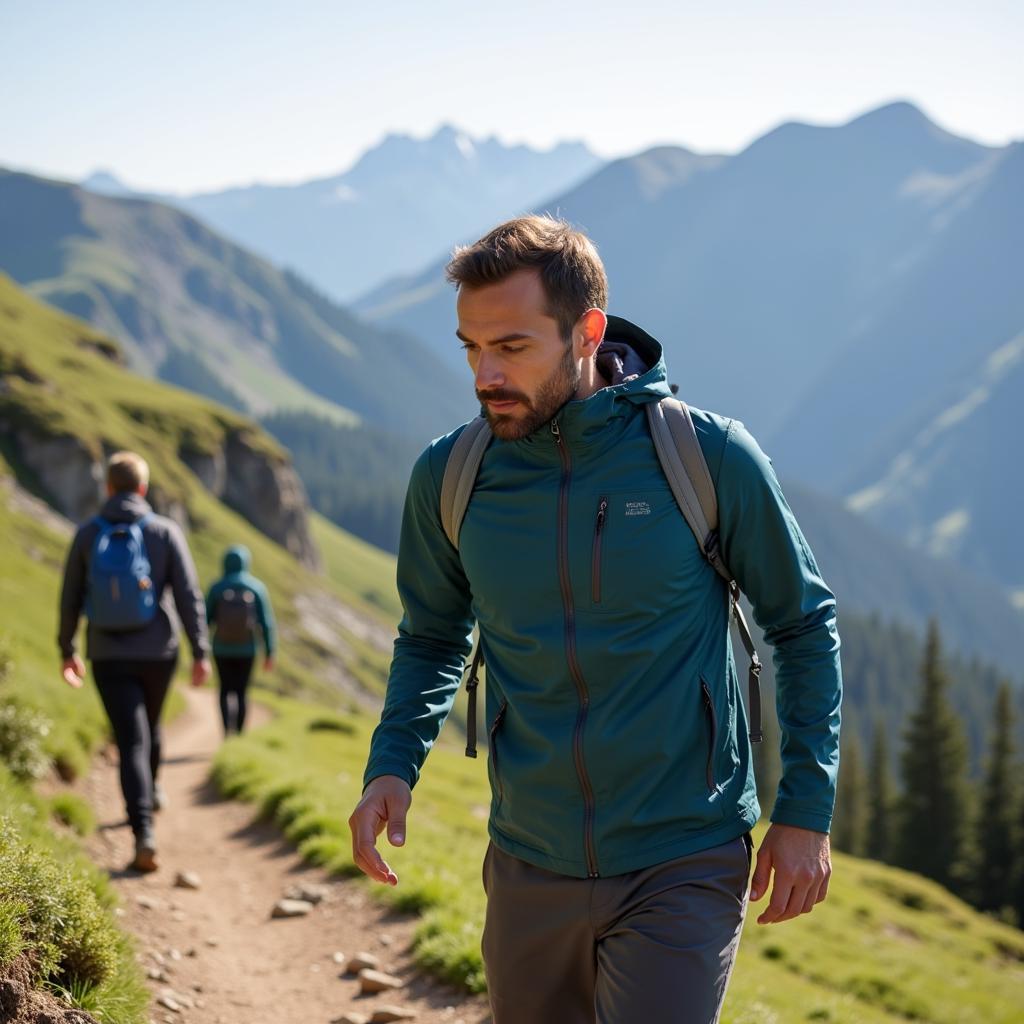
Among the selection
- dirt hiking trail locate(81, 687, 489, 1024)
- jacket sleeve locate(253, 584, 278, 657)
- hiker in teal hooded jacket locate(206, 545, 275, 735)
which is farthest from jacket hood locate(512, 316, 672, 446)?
jacket sleeve locate(253, 584, 278, 657)

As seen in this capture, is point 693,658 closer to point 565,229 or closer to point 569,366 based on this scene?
point 569,366

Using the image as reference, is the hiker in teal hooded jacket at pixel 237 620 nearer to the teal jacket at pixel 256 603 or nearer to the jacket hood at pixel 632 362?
the teal jacket at pixel 256 603

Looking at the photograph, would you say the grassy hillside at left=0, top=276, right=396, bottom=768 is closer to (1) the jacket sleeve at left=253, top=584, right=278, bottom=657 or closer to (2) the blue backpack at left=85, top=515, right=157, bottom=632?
(1) the jacket sleeve at left=253, top=584, right=278, bottom=657

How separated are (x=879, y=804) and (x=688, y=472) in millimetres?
81661

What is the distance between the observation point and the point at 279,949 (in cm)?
939

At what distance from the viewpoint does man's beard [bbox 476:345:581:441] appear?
4.29 m

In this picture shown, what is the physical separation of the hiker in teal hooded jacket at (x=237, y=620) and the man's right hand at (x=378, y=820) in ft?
46.9

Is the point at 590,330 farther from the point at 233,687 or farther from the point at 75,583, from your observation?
the point at 233,687

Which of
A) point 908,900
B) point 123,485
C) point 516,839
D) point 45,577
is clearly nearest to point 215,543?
point 45,577

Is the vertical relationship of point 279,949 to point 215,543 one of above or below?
above

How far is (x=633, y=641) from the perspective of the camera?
4.16m

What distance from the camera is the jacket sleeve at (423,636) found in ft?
15.8

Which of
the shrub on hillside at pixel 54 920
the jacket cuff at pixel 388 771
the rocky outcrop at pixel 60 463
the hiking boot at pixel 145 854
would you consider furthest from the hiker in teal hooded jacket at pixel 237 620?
the rocky outcrop at pixel 60 463

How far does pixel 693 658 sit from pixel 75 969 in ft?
11.8
